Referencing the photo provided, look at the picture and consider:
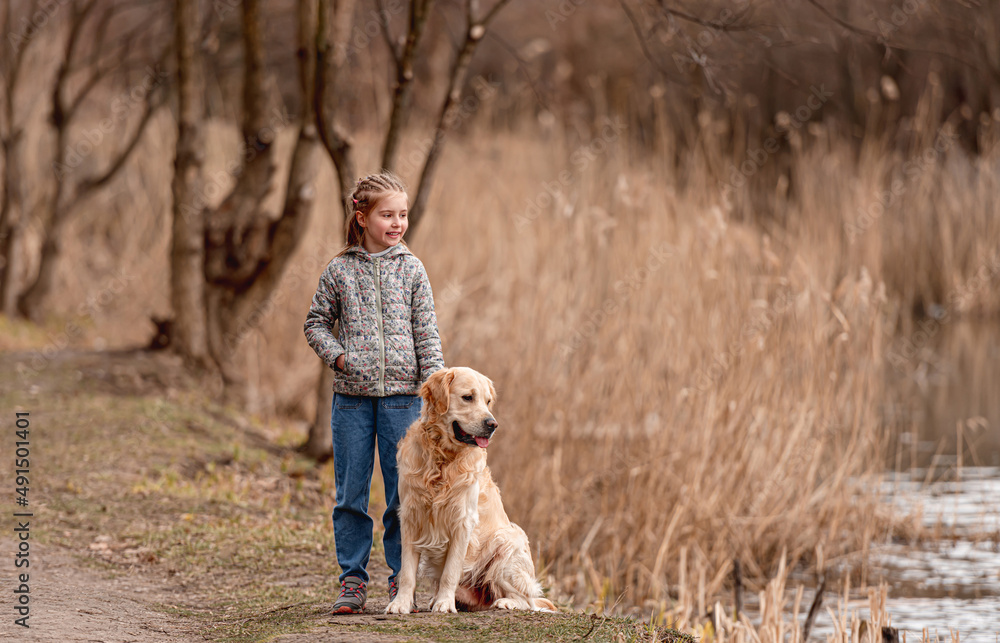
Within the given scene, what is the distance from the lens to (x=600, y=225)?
7.08 metres

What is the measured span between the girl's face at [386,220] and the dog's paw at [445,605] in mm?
1288

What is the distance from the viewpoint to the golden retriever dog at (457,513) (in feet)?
11.2

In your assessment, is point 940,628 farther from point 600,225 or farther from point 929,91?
point 929,91

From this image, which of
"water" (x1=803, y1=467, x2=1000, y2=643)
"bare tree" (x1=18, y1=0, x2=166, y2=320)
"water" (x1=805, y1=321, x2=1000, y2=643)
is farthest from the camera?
"bare tree" (x1=18, y1=0, x2=166, y2=320)

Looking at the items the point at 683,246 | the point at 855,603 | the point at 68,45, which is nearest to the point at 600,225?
the point at 683,246

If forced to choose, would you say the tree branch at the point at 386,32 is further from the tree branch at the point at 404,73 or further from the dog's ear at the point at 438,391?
the dog's ear at the point at 438,391

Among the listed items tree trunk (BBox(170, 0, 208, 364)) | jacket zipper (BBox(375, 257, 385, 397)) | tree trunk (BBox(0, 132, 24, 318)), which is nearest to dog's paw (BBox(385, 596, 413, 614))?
jacket zipper (BBox(375, 257, 385, 397))

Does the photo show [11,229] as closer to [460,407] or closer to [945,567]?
[460,407]

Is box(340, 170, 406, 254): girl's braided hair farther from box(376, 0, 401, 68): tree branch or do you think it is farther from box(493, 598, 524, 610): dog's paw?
box(376, 0, 401, 68): tree branch

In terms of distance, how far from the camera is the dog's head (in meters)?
3.38

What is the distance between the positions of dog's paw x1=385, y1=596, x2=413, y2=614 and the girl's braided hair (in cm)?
129

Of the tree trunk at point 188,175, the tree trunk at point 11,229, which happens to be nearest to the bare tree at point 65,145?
the tree trunk at point 11,229

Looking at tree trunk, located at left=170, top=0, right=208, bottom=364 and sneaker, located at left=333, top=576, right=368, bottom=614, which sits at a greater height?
tree trunk, located at left=170, top=0, right=208, bottom=364

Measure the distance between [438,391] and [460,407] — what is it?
0.10 metres
